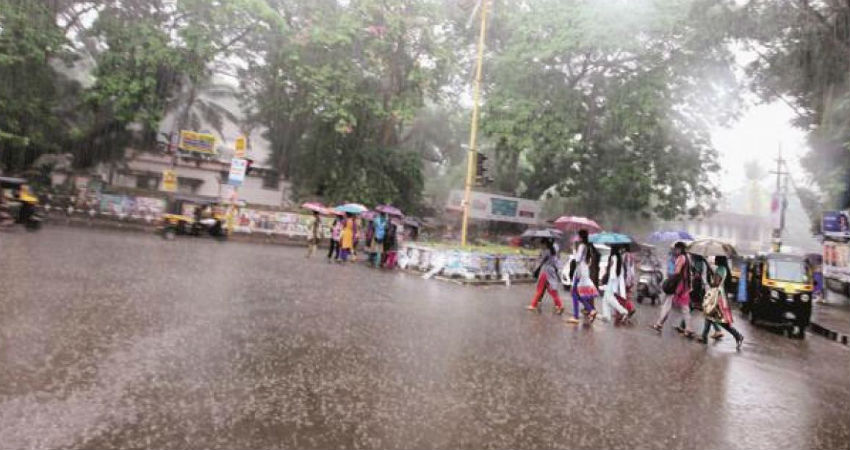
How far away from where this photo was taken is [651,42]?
28.0 metres

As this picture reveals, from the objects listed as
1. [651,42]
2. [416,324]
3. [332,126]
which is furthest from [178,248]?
[651,42]

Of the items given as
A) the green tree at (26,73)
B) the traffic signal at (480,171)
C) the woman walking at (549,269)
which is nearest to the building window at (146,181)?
the green tree at (26,73)

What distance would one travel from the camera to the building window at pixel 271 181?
36375mm

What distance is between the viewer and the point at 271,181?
36531 mm

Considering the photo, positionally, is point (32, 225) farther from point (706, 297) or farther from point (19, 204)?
point (706, 297)

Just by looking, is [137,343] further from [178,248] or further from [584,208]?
[584,208]

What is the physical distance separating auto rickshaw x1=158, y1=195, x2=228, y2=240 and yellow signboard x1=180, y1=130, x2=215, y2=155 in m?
9.07

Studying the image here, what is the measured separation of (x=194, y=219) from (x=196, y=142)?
476 inches

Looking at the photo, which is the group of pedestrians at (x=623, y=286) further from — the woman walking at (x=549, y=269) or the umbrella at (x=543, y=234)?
the umbrella at (x=543, y=234)

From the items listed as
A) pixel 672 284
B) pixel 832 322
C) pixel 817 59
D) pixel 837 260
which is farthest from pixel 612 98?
pixel 672 284

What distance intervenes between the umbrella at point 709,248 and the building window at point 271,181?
28481 mm

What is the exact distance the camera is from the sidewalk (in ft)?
44.9

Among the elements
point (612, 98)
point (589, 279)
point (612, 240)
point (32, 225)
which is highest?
point (612, 98)

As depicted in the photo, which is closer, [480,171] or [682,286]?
[682,286]
